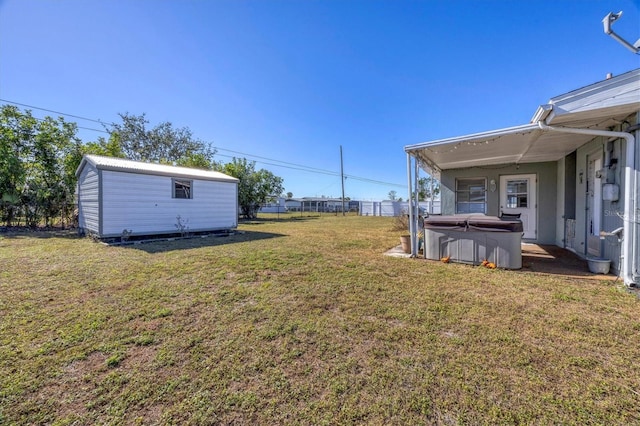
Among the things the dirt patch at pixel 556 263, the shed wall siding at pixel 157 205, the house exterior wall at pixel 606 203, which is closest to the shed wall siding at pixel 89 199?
the shed wall siding at pixel 157 205

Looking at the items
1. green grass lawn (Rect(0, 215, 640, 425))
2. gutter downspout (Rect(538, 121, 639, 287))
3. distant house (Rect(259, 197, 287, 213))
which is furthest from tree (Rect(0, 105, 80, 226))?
gutter downspout (Rect(538, 121, 639, 287))

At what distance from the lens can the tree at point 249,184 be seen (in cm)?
1948

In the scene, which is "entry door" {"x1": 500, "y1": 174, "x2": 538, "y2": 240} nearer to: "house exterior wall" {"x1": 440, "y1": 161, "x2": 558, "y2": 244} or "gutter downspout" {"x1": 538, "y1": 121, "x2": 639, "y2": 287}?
"house exterior wall" {"x1": 440, "y1": 161, "x2": 558, "y2": 244}

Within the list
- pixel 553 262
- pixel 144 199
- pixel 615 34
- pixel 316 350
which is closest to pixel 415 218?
pixel 553 262

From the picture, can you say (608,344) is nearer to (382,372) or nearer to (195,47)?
(382,372)

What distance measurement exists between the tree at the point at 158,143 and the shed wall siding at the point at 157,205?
37.7ft

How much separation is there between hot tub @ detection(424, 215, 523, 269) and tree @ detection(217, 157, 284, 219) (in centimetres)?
1634

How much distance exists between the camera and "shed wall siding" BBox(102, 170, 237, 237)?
7.43 metres

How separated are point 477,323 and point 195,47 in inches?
415

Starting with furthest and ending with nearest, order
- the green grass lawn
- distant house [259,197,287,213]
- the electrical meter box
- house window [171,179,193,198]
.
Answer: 1. distant house [259,197,287,213]
2. house window [171,179,193,198]
3. the electrical meter box
4. the green grass lawn

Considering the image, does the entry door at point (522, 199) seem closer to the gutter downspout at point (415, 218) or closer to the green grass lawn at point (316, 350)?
the gutter downspout at point (415, 218)

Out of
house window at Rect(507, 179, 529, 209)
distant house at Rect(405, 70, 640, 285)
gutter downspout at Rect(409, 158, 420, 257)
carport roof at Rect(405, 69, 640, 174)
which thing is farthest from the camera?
house window at Rect(507, 179, 529, 209)

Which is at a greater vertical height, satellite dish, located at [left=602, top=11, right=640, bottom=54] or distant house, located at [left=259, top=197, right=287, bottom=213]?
satellite dish, located at [left=602, top=11, right=640, bottom=54]

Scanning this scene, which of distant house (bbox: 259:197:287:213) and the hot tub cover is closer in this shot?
the hot tub cover
